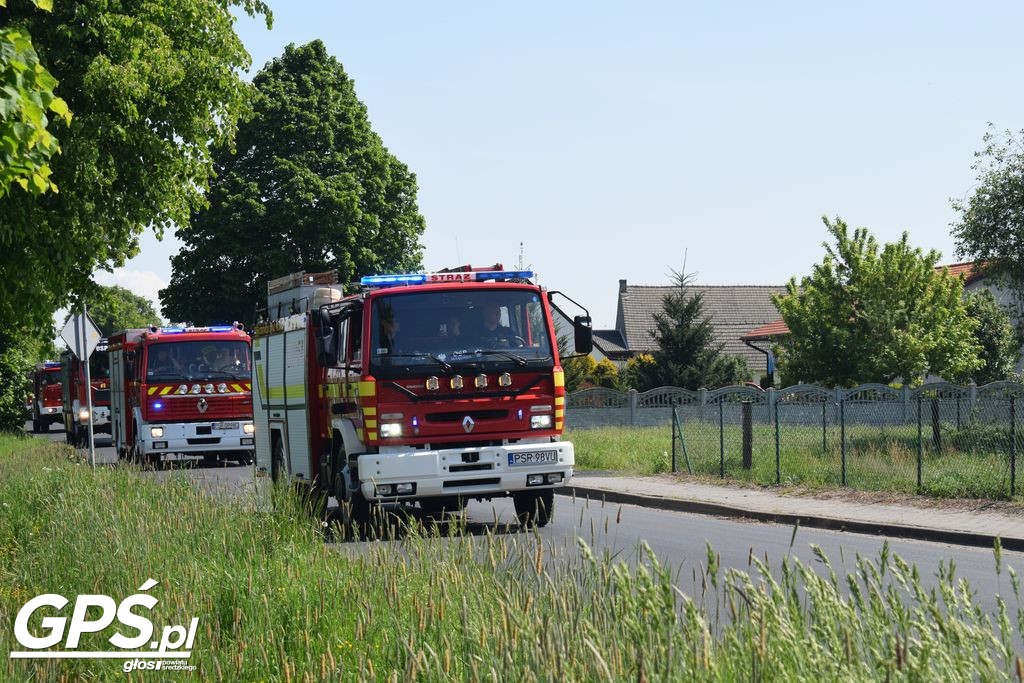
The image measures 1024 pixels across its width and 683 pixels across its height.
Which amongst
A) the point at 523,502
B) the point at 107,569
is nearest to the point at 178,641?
the point at 107,569

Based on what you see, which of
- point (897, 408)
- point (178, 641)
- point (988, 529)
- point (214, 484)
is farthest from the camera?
point (897, 408)

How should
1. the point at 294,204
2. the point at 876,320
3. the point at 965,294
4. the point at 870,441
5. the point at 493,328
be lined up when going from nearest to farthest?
1. the point at 493,328
2. the point at 870,441
3. the point at 876,320
4. the point at 294,204
5. the point at 965,294

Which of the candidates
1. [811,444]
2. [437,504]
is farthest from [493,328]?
[811,444]

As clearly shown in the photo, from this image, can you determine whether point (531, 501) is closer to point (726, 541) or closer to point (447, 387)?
point (447, 387)

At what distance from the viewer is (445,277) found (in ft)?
47.8

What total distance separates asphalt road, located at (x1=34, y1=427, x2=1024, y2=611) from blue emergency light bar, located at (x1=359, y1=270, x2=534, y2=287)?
101 inches

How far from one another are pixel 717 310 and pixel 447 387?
68.7m

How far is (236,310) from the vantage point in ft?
160

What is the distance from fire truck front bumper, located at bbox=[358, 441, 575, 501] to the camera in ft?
44.6

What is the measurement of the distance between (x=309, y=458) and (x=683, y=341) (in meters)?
34.0

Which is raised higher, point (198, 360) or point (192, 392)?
point (198, 360)

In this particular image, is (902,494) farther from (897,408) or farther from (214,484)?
(214,484)

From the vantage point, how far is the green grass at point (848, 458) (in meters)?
16.9

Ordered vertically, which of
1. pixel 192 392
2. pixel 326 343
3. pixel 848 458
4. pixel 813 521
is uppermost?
pixel 326 343
